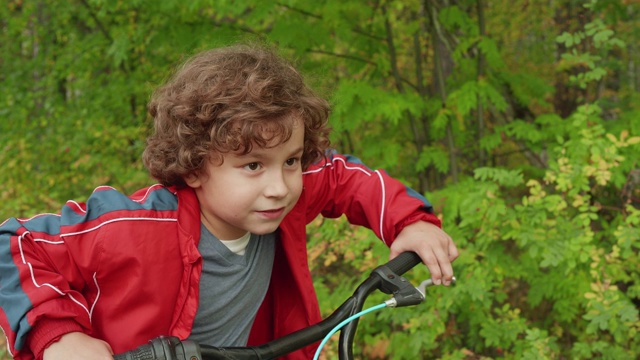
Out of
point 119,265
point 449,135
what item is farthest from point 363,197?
point 449,135

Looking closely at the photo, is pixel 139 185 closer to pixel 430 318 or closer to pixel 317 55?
pixel 317 55

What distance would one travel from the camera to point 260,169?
1.97 m

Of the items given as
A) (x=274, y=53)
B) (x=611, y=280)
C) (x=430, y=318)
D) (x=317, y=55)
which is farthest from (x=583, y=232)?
(x=317, y=55)

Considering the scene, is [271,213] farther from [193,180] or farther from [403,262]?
[403,262]

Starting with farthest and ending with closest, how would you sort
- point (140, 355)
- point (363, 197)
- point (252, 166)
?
point (363, 197), point (252, 166), point (140, 355)

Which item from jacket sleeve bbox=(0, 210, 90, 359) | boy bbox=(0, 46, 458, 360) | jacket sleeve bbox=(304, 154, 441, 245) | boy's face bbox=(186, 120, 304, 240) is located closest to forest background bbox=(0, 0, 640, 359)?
jacket sleeve bbox=(304, 154, 441, 245)

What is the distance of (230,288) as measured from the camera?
2268 mm

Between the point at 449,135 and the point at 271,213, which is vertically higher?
the point at 271,213

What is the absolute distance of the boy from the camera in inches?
68.4

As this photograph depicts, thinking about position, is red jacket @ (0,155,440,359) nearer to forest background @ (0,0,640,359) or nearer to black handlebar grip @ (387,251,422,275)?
black handlebar grip @ (387,251,422,275)

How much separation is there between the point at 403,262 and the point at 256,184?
509 mm

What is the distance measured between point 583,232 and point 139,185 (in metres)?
4.30

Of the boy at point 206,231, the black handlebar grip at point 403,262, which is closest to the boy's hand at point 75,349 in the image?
the boy at point 206,231

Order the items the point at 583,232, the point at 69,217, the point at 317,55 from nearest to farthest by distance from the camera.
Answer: the point at 69,217
the point at 583,232
the point at 317,55
